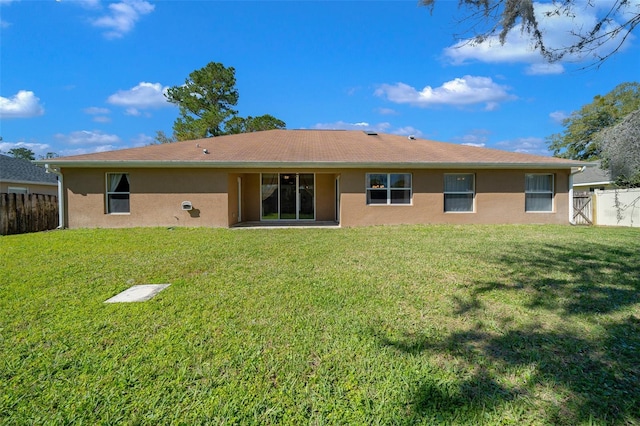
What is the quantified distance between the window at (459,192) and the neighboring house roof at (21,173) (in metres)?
21.8

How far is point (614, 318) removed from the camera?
3.56 m

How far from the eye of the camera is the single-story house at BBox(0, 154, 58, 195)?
17.0m

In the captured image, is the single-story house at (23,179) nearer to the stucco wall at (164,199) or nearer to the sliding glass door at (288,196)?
the stucco wall at (164,199)

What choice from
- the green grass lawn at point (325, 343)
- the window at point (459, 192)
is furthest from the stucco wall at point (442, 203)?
the green grass lawn at point (325, 343)

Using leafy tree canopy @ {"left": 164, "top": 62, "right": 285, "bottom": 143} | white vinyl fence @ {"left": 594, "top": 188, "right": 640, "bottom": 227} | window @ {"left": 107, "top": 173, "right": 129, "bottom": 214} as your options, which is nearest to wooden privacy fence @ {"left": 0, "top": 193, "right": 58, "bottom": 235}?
window @ {"left": 107, "top": 173, "right": 129, "bottom": 214}

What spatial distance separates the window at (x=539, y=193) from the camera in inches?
514


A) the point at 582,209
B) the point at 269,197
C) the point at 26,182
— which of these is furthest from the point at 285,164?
the point at 26,182

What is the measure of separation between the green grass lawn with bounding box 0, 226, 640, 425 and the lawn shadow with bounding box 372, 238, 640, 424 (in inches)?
0.6

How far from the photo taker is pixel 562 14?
4367 millimetres

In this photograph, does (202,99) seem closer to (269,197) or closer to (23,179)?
(23,179)

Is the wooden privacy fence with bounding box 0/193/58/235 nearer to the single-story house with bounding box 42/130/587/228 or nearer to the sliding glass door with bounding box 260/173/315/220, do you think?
the single-story house with bounding box 42/130/587/228

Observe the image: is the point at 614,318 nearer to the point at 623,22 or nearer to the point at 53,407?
the point at 623,22

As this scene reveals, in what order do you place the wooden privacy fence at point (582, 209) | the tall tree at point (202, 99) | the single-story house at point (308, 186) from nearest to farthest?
the single-story house at point (308, 186) → the wooden privacy fence at point (582, 209) → the tall tree at point (202, 99)

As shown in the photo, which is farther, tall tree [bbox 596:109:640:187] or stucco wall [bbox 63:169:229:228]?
stucco wall [bbox 63:169:229:228]
